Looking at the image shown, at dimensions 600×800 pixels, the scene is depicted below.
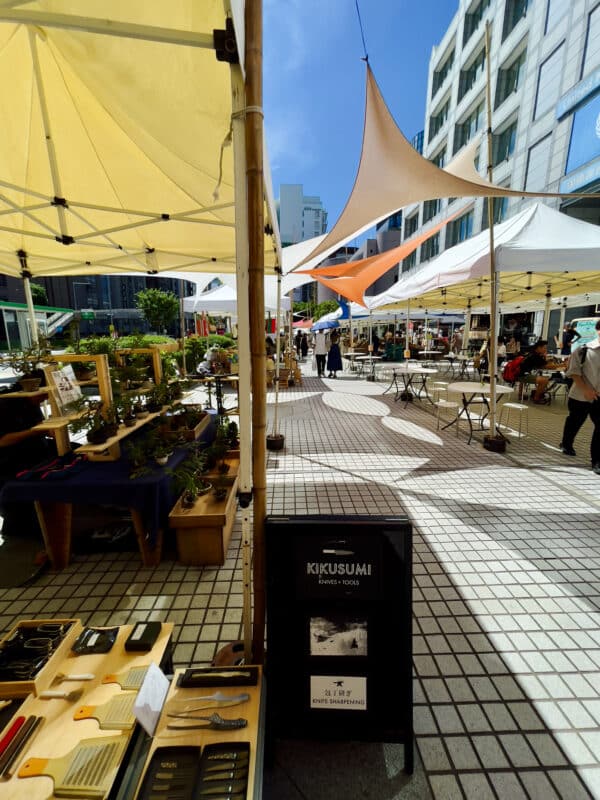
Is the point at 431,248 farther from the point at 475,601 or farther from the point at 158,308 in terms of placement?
the point at 475,601

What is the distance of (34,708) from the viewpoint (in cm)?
129

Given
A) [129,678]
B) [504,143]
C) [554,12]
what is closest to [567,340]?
[504,143]

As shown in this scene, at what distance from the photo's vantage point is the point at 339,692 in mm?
1464

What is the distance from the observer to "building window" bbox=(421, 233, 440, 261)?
95.1 ft

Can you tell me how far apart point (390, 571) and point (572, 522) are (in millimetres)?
3137

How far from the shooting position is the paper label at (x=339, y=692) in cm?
146

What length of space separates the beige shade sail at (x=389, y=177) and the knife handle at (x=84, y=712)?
4573 millimetres

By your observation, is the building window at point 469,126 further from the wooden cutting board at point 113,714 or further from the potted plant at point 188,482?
the wooden cutting board at point 113,714

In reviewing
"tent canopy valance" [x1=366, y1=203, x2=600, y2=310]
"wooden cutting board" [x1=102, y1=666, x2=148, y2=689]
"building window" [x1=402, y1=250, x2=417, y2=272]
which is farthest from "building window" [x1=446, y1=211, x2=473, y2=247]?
"wooden cutting board" [x1=102, y1=666, x2=148, y2=689]

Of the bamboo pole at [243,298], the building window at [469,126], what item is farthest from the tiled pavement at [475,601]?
the building window at [469,126]

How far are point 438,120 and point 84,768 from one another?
40.3 metres

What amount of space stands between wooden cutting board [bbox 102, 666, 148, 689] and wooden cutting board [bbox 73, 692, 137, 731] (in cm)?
4

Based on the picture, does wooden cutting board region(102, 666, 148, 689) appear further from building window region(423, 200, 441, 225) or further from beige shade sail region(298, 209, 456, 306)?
building window region(423, 200, 441, 225)

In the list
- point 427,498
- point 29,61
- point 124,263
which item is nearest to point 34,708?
point 427,498
